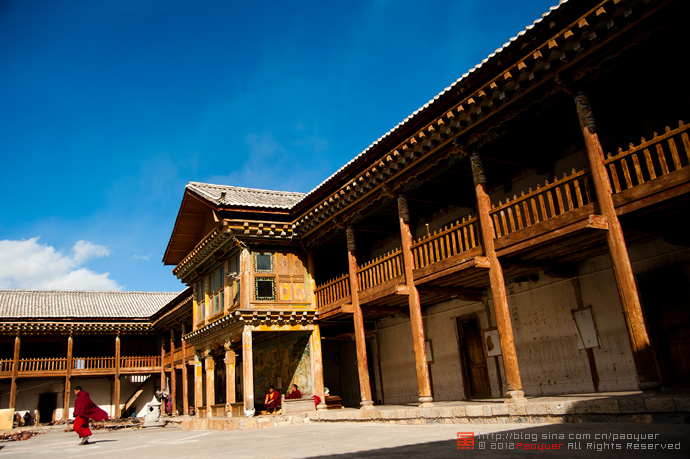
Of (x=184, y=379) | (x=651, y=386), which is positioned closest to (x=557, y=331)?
(x=651, y=386)

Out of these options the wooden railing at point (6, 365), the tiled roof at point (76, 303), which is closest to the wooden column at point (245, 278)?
the tiled roof at point (76, 303)

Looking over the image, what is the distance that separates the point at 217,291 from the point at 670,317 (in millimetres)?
14257

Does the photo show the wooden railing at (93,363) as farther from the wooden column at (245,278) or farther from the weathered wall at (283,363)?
the wooden column at (245,278)

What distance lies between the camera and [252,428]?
586 inches

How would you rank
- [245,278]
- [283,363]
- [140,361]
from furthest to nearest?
[140,361], [283,363], [245,278]

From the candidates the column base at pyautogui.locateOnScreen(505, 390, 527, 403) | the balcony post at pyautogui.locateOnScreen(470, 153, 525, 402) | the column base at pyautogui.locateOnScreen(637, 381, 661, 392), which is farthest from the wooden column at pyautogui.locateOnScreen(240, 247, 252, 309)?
the column base at pyautogui.locateOnScreen(637, 381, 661, 392)

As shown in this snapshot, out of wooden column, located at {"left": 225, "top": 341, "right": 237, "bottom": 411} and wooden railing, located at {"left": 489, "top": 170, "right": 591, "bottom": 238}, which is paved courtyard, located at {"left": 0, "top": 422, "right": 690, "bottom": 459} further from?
wooden column, located at {"left": 225, "top": 341, "right": 237, "bottom": 411}

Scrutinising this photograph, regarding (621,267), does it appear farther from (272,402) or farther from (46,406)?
(46,406)

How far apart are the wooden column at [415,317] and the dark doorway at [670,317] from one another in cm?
481

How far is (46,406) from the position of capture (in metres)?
32.2

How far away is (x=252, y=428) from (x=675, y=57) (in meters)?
13.2

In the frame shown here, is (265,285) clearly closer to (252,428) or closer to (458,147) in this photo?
(252,428)

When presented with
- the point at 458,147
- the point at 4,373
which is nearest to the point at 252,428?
the point at 458,147

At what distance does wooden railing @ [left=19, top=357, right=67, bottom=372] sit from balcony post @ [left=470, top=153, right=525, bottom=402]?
28402 millimetres
